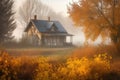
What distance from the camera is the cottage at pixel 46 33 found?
5181 centimetres

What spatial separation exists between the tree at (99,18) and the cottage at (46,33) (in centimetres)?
1762

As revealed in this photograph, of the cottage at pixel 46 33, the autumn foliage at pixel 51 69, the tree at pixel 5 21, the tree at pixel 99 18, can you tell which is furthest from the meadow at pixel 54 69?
the cottage at pixel 46 33

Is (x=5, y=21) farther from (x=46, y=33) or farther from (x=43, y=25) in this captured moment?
(x=43, y=25)

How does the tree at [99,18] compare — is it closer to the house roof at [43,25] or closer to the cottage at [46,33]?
the cottage at [46,33]

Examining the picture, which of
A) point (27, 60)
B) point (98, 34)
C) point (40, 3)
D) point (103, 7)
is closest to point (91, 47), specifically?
point (98, 34)

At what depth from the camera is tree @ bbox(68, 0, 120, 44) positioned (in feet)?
108

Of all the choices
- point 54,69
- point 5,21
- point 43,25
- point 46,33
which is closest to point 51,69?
point 54,69

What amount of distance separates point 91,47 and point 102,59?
188 inches

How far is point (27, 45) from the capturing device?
4653 centimetres

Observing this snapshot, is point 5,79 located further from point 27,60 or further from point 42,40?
point 42,40

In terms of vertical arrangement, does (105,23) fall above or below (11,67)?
above

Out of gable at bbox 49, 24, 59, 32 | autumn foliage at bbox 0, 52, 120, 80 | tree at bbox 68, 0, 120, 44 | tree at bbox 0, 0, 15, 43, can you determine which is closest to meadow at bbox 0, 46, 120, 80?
autumn foliage at bbox 0, 52, 120, 80

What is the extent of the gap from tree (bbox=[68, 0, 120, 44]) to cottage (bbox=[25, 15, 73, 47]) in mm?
17625

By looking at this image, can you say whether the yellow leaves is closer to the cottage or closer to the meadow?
the meadow
